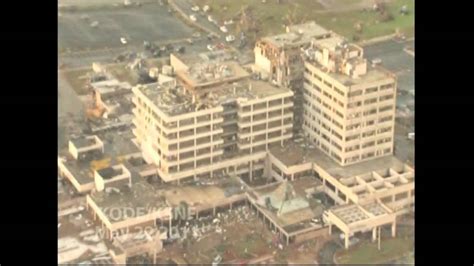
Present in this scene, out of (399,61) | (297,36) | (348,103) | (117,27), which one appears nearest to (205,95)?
(297,36)

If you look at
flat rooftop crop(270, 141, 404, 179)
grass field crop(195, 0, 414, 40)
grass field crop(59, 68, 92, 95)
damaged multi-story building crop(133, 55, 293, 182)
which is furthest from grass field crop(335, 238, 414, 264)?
grass field crop(195, 0, 414, 40)

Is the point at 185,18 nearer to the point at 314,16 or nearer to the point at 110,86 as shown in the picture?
the point at 314,16

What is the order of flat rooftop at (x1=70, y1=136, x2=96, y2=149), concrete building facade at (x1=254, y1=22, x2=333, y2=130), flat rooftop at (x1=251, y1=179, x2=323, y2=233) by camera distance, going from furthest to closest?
concrete building facade at (x1=254, y1=22, x2=333, y2=130) → flat rooftop at (x1=70, y1=136, x2=96, y2=149) → flat rooftop at (x1=251, y1=179, x2=323, y2=233)

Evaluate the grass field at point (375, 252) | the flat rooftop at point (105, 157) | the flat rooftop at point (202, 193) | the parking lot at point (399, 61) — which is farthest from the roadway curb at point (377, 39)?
the grass field at point (375, 252)

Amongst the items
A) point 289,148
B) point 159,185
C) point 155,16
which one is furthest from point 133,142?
point 155,16

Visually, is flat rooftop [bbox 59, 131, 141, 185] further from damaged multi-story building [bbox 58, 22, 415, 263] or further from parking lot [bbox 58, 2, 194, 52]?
parking lot [bbox 58, 2, 194, 52]

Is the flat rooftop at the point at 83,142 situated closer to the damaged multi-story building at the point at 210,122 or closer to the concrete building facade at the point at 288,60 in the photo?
the damaged multi-story building at the point at 210,122
